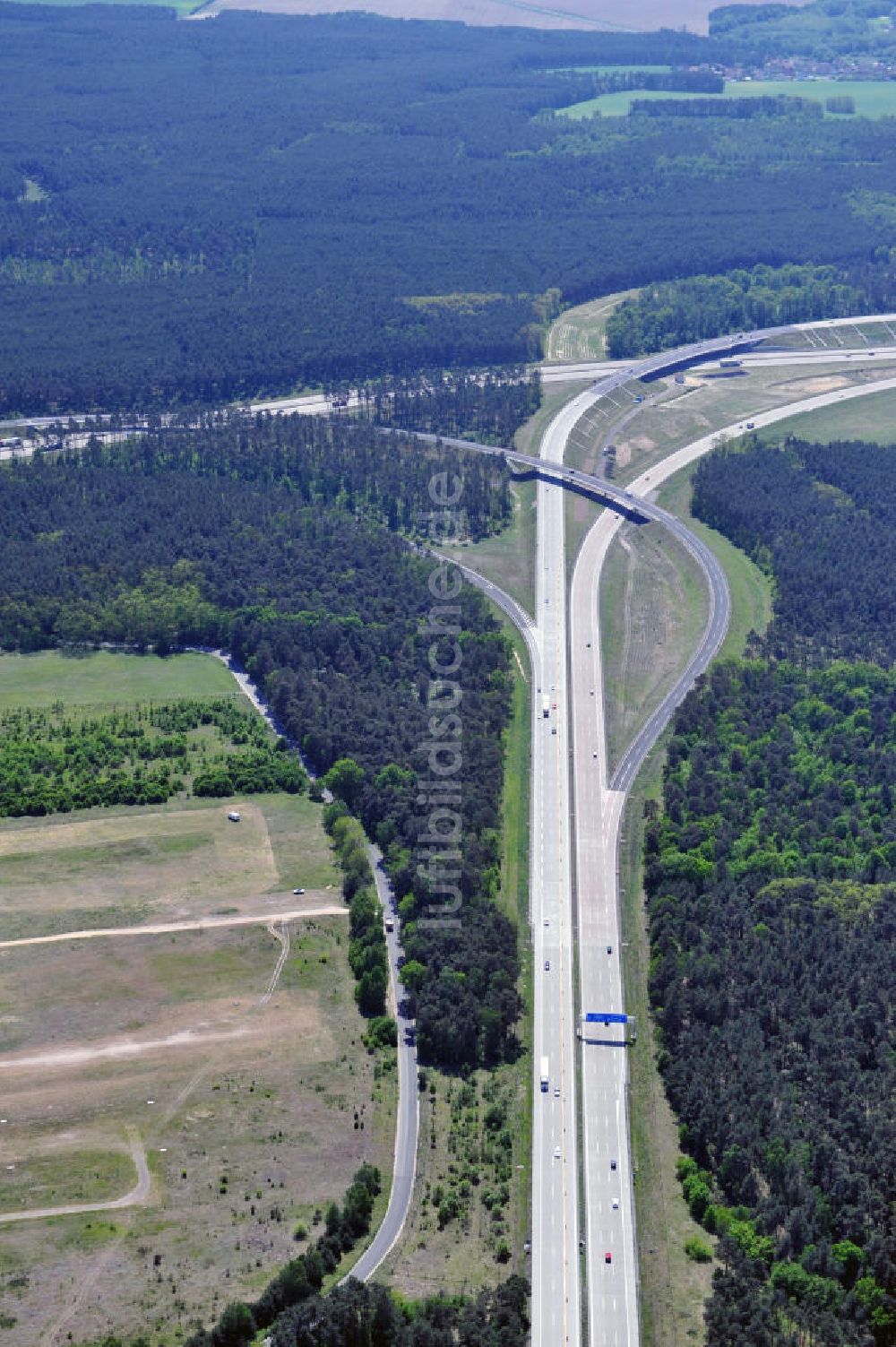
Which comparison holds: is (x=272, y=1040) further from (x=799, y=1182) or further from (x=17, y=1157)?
(x=799, y=1182)

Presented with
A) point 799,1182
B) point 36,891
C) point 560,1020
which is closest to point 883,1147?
point 799,1182

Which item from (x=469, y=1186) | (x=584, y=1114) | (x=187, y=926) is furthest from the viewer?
(x=187, y=926)

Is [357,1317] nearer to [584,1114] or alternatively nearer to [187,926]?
[584,1114]

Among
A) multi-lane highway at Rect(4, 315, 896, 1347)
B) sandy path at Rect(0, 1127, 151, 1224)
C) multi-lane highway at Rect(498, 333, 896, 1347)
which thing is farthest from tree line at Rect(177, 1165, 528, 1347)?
sandy path at Rect(0, 1127, 151, 1224)

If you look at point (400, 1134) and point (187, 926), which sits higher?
point (187, 926)

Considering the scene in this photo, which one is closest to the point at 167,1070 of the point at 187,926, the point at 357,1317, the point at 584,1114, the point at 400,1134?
the point at 400,1134

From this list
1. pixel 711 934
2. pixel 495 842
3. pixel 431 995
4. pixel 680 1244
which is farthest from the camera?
pixel 495 842

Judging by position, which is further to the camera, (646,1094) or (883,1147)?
(646,1094)
